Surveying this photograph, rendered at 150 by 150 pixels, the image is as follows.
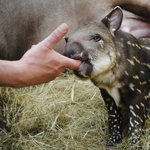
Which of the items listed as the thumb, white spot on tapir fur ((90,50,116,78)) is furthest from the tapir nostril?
the thumb

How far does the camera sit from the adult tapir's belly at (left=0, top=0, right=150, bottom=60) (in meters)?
4.14

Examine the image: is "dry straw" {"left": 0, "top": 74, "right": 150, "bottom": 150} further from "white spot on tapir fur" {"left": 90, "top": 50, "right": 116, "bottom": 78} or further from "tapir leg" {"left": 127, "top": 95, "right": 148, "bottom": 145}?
"white spot on tapir fur" {"left": 90, "top": 50, "right": 116, "bottom": 78}

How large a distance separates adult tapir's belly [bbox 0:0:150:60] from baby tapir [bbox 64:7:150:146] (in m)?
1.70

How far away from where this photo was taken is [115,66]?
106 inches

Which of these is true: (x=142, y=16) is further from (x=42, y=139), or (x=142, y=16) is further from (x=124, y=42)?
(x=42, y=139)

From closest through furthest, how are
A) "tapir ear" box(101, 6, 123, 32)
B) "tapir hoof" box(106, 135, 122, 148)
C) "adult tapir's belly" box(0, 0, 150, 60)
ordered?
"tapir ear" box(101, 6, 123, 32)
"tapir hoof" box(106, 135, 122, 148)
"adult tapir's belly" box(0, 0, 150, 60)

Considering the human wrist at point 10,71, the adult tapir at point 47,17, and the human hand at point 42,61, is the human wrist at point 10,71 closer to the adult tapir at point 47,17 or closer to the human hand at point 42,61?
the human hand at point 42,61

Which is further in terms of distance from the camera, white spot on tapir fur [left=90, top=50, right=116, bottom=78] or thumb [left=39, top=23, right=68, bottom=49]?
white spot on tapir fur [left=90, top=50, right=116, bottom=78]

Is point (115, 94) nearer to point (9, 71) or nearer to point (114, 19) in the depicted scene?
point (114, 19)

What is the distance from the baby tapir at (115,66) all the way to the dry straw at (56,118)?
27 cm

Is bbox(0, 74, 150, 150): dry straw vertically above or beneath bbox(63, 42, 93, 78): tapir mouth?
beneath

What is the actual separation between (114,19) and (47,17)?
1994 millimetres

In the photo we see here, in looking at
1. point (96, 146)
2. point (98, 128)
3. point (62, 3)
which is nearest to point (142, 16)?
point (62, 3)

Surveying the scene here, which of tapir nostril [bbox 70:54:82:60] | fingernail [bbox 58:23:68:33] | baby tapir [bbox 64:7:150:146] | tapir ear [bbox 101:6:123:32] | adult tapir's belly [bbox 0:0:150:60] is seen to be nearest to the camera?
fingernail [bbox 58:23:68:33]
